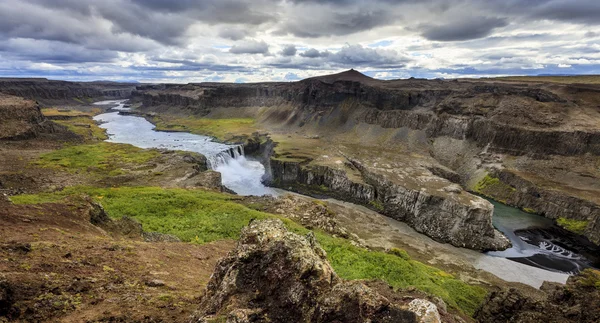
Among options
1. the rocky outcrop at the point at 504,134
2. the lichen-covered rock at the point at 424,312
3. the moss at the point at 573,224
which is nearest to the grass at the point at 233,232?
the lichen-covered rock at the point at 424,312

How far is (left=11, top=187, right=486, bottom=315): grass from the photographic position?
27234 millimetres

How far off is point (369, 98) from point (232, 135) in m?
62.5

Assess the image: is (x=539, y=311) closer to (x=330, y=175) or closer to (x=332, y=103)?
(x=330, y=175)

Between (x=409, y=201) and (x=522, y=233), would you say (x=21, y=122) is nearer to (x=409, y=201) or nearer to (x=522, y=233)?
(x=409, y=201)

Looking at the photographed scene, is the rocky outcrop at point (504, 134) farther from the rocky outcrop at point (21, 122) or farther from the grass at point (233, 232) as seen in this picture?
the rocky outcrop at point (21, 122)

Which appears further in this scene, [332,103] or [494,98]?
[332,103]

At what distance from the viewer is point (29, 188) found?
45750 millimetres

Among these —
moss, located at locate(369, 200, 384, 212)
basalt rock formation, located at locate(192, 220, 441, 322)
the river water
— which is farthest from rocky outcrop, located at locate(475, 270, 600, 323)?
moss, located at locate(369, 200, 384, 212)

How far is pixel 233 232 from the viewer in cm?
3186

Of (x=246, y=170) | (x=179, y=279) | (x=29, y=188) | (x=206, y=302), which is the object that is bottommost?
(x=246, y=170)

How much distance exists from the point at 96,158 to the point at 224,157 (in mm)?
33163

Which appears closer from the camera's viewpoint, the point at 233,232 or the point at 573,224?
the point at 233,232

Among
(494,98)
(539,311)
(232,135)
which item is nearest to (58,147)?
(232,135)

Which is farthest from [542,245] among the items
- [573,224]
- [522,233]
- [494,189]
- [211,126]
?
[211,126]
